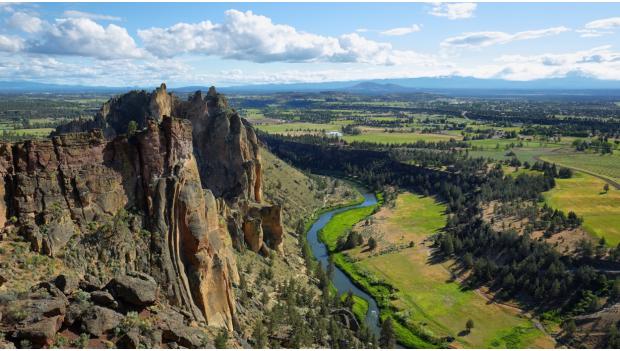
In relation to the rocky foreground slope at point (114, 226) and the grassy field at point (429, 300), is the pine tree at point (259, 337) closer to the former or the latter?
the rocky foreground slope at point (114, 226)

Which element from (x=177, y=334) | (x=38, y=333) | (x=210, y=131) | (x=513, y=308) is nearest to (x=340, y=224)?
(x=210, y=131)

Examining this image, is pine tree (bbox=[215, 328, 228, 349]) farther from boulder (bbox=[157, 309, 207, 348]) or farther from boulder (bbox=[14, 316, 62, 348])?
boulder (bbox=[14, 316, 62, 348])

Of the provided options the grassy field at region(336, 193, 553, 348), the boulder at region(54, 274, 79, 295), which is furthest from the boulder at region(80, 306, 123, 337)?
the grassy field at region(336, 193, 553, 348)

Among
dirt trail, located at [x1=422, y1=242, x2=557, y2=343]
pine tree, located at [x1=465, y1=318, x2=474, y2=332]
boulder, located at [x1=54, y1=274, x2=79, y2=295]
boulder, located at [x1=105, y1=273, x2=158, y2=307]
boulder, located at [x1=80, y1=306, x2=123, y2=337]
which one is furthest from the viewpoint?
dirt trail, located at [x1=422, y1=242, x2=557, y2=343]

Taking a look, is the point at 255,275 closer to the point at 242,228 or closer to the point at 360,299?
the point at 242,228

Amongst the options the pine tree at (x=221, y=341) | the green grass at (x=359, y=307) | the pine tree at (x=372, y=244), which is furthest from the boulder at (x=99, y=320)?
the pine tree at (x=372, y=244)
